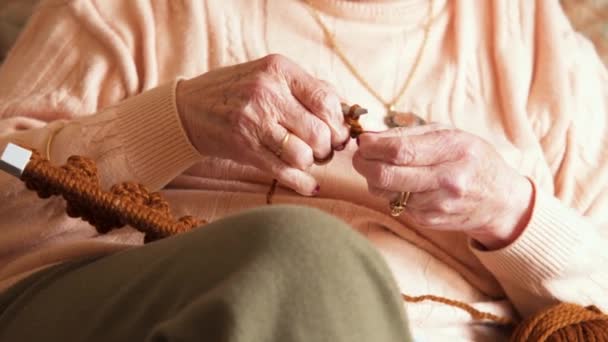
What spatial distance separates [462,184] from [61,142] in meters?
0.52

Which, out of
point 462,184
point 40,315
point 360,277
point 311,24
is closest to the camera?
point 360,277

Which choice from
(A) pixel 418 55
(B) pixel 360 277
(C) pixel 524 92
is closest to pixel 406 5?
(A) pixel 418 55

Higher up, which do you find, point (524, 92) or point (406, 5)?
point (406, 5)

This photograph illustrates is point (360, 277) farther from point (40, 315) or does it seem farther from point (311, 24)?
point (311, 24)

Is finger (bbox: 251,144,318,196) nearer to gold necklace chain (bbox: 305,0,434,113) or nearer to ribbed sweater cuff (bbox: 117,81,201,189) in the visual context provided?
ribbed sweater cuff (bbox: 117,81,201,189)

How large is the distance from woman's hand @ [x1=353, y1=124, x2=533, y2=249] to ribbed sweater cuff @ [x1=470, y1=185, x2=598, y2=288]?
0.06 feet

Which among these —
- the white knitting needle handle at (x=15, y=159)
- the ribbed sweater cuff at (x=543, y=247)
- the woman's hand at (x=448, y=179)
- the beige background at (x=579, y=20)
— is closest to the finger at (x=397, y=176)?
the woman's hand at (x=448, y=179)

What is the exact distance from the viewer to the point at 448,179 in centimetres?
84

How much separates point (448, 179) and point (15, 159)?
497 millimetres

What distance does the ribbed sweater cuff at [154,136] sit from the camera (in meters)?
0.92

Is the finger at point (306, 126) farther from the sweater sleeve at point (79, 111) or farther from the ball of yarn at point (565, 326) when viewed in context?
the ball of yarn at point (565, 326)

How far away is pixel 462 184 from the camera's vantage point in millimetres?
853

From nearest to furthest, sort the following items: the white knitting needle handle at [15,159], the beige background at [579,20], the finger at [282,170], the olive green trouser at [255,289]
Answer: the olive green trouser at [255,289] < the white knitting needle handle at [15,159] < the finger at [282,170] < the beige background at [579,20]

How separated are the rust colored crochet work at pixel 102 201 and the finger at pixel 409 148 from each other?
0.22 meters
